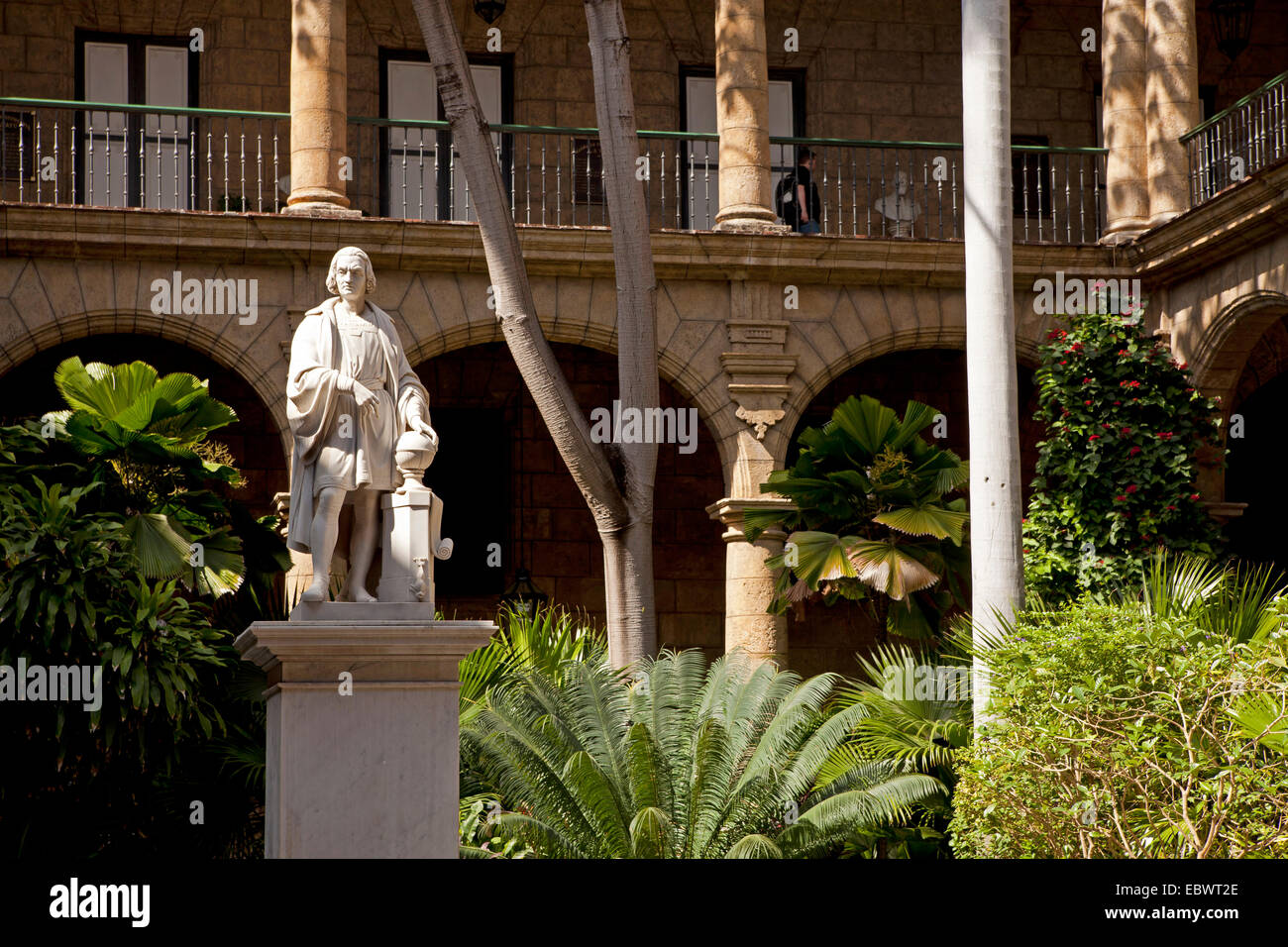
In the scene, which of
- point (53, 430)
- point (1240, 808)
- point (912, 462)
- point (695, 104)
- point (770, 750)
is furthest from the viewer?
point (695, 104)

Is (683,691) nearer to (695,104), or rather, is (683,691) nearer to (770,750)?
(770,750)

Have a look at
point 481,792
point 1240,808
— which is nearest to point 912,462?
point 481,792

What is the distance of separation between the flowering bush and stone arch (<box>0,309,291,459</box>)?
6.27 m

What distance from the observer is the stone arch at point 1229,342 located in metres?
15.0

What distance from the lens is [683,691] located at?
1035 centimetres

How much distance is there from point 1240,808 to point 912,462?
583 cm

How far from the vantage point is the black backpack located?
16883mm

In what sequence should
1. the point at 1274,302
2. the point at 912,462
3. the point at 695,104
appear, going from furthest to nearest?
the point at 695,104
the point at 1274,302
the point at 912,462

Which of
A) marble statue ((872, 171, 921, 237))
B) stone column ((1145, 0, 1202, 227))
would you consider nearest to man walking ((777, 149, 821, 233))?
marble statue ((872, 171, 921, 237))

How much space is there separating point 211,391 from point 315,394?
35.9ft

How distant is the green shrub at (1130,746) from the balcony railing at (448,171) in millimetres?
7966

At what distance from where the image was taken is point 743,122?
16.0m

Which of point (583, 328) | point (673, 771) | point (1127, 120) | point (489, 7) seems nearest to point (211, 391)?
point (583, 328)

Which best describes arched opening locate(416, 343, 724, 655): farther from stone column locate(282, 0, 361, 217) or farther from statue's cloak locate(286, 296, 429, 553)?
Result: statue's cloak locate(286, 296, 429, 553)
